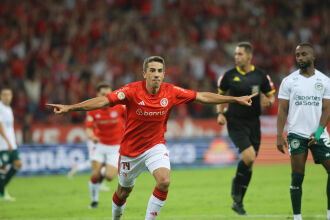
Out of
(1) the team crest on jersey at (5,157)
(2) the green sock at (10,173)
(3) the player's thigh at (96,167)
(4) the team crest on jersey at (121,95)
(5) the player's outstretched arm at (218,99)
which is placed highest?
(4) the team crest on jersey at (121,95)

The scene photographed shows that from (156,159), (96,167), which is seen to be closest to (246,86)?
(156,159)

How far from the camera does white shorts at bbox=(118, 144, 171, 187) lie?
7.68m

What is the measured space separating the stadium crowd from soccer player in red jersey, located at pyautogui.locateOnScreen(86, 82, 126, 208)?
799 centimetres

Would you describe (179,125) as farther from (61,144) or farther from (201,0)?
(201,0)

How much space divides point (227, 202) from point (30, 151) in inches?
394

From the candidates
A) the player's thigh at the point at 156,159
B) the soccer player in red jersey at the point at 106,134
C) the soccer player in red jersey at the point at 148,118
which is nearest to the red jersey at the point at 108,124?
the soccer player in red jersey at the point at 106,134

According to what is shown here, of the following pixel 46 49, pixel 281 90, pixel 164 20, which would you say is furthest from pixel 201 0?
pixel 281 90

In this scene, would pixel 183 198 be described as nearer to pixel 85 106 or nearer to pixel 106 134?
pixel 106 134

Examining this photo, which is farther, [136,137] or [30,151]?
[30,151]

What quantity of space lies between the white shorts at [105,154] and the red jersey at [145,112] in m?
4.74

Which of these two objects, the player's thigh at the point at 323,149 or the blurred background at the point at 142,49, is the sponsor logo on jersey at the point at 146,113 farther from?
the blurred background at the point at 142,49

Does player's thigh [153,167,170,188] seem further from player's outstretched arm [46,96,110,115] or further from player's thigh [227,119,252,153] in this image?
player's thigh [227,119,252,153]

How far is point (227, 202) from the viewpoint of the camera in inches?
465

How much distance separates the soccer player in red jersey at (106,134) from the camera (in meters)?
12.5
